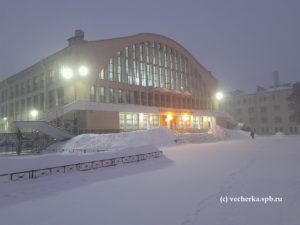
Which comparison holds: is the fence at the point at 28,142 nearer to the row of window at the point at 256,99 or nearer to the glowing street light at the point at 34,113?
the glowing street light at the point at 34,113

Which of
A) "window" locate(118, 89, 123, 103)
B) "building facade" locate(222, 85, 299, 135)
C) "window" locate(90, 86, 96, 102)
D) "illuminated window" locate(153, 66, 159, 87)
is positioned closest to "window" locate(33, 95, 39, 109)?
"window" locate(90, 86, 96, 102)

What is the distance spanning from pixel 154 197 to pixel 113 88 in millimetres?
34104

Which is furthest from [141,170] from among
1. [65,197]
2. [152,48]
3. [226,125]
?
[226,125]

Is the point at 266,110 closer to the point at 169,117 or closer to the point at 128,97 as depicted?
the point at 169,117

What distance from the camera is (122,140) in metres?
28.4

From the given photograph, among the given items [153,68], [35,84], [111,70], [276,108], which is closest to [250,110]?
[276,108]

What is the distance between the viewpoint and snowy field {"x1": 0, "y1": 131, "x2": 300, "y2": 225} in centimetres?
643

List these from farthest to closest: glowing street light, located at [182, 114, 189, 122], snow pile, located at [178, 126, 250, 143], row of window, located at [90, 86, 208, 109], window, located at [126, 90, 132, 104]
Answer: glowing street light, located at [182, 114, 189, 122]
window, located at [126, 90, 132, 104]
row of window, located at [90, 86, 208, 109]
snow pile, located at [178, 126, 250, 143]

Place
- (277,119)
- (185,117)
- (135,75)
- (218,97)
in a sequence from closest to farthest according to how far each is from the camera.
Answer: (135,75), (218,97), (185,117), (277,119)

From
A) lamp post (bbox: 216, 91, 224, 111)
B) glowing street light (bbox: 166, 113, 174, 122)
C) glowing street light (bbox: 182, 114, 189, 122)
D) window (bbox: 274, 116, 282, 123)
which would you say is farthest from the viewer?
window (bbox: 274, 116, 282, 123)

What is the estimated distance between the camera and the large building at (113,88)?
122ft

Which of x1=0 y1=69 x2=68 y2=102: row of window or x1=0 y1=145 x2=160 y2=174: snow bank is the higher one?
x1=0 y1=69 x2=68 y2=102: row of window

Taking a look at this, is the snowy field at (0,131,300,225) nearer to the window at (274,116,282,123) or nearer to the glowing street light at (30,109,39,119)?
the glowing street light at (30,109,39,119)

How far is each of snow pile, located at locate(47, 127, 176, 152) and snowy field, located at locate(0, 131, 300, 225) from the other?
50.3 feet
